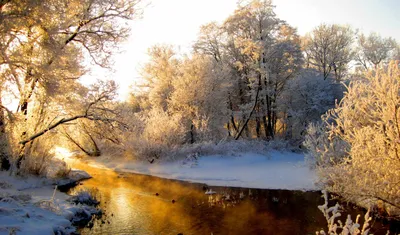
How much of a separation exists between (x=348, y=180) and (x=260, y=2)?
21267 mm

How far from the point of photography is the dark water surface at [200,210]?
8.55m

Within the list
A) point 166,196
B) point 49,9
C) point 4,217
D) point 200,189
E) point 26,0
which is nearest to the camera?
point 4,217

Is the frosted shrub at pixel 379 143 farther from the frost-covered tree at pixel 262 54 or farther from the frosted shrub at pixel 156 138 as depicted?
the frost-covered tree at pixel 262 54

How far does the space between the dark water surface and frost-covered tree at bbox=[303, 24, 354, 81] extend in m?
24.7

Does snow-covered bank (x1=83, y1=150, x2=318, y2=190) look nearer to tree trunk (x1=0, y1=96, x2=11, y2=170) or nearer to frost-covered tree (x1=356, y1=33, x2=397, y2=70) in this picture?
tree trunk (x1=0, y1=96, x2=11, y2=170)

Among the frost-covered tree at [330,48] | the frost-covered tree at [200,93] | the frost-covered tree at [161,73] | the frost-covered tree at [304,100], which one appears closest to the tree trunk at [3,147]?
the frost-covered tree at [200,93]

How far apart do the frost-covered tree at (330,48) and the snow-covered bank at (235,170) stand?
665 inches

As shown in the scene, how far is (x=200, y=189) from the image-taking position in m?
13.6

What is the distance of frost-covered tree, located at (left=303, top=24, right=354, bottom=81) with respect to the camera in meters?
33.5

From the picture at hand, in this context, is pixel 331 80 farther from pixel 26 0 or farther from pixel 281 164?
→ pixel 26 0

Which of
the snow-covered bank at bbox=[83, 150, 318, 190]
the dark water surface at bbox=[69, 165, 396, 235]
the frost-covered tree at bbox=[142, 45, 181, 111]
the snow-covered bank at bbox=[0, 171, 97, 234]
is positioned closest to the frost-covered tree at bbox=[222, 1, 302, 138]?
the frost-covered tree at bbox=[142, 45, 181, 111]

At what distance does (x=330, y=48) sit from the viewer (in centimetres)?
3394

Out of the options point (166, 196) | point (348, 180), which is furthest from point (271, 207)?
point (166, 196)

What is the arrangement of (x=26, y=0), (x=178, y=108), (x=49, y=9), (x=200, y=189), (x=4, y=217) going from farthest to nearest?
(x=178, y=108) → (x=200, y=189) → (x=49, y=9) → (x=26, y=0) → (x=4, y=217)
